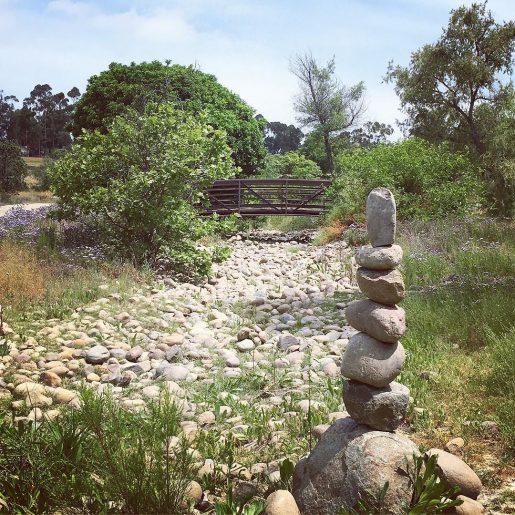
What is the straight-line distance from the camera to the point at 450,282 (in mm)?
8453

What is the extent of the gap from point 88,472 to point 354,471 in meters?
1.35

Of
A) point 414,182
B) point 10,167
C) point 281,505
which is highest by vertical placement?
point 10,167

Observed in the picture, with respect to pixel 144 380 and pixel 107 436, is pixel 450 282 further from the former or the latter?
pixel 107 436

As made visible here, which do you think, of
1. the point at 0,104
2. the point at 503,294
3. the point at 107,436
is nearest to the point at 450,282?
the point at 503,294

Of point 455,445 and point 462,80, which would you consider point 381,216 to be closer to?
point 455,445

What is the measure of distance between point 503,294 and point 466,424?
3.64 meters

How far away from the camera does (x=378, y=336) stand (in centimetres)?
325

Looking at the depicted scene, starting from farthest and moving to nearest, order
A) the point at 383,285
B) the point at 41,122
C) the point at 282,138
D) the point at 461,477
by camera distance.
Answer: the point at 282,138 < the point at 41,122 < the point at 383,285 < the point at 461,477

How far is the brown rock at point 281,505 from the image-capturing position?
9.40ft

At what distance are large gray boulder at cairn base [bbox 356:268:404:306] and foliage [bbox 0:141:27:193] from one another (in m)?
27.1

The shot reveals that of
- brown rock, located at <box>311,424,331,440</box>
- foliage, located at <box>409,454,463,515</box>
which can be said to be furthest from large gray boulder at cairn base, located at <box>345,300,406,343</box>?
brown rock, located at <box>311,424,331,440</box>

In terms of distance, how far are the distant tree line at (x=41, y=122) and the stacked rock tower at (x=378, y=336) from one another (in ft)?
143

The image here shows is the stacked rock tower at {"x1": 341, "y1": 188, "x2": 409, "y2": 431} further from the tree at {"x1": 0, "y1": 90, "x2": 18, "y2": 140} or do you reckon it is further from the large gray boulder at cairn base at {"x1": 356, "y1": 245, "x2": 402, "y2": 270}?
the tree at {"x1": 0, "y1": 90, "x2": 18, "y2": 140}

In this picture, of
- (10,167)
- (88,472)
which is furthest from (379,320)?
(10,167)
